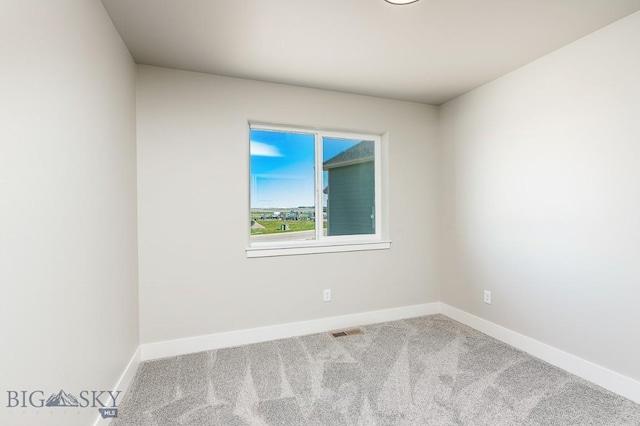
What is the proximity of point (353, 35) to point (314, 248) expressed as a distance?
1848mm

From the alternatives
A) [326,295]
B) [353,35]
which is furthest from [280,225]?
[353,35]

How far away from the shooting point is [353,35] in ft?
6.76

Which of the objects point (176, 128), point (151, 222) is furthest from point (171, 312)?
point (176, 128)

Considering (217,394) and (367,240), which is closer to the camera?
(217,394)

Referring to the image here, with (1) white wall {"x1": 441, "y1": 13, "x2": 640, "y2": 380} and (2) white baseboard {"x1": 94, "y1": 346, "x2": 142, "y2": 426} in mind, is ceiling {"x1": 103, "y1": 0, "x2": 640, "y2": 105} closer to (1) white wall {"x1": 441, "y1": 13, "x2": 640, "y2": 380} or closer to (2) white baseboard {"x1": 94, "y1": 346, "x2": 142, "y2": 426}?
(1) white wall {"x1": 441, "y1": 13, "x2": 640, "y2": 380}

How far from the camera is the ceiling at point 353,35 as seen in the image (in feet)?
5.83

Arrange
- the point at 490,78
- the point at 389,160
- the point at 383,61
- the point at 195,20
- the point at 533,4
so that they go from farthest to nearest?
the point at 389,160 < the point at 490,78 < the point at 383,61 < the point at 195,20 < the point at 533,4

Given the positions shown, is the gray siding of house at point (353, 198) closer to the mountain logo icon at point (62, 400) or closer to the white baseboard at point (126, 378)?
the white baseboard at point (126, 378)

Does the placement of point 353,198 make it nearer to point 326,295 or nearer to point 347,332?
point 326,295

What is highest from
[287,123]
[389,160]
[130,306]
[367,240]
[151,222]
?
[287,123]

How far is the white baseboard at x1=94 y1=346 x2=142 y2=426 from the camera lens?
5.39 feet

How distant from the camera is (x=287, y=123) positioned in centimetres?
287

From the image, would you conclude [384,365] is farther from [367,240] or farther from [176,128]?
[176,128]

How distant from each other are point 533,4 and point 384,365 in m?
2.58
